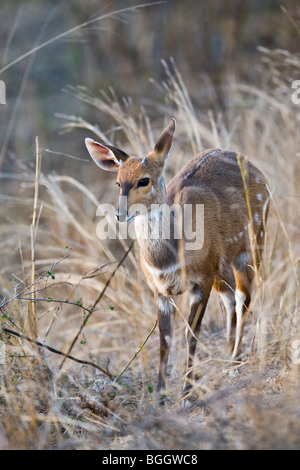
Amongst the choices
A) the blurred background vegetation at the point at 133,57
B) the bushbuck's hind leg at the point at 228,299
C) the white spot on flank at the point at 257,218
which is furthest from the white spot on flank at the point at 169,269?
the blurred background vegetation at the point at 133,57

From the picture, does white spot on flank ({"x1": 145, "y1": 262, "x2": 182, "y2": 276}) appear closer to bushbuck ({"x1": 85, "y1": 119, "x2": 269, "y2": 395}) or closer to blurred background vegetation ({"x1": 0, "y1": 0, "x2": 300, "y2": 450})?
bushbuck ({"x1": 85, "y1": 119, "x2": 269, "y2": 395})

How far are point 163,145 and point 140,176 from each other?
0.31m

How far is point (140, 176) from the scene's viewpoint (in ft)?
12.8

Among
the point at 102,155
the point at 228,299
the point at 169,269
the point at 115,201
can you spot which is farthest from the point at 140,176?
the point at 115,201

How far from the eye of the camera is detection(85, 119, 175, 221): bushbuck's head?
3.84 m

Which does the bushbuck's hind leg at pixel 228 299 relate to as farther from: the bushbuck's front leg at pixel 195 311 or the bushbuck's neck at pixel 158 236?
the bushbuck's neck at pixel 158 236

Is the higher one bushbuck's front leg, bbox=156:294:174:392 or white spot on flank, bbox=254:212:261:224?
white spot on flank, bbox=254:212:261:224

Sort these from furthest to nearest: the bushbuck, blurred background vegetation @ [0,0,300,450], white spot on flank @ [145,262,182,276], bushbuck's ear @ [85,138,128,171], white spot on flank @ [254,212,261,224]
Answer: white spot on flank @ [254,212,261,224], bushbuck's ear @ [85,138,128,171], white spot on flank @ [145,262,182,276], the bushbuck, blurred background vegetation @ [0,0,300,450]

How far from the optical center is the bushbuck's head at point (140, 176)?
3.84m

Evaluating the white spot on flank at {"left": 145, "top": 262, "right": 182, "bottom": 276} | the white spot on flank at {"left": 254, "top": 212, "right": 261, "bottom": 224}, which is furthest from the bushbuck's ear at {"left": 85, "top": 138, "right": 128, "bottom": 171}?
the white spot on flank at {"left": 254, "top": 212, "right": 261, "bottom": 224}

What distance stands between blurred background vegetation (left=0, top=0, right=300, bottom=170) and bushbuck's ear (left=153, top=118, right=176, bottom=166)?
21.6ft

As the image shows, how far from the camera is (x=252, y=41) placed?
36.5 feet

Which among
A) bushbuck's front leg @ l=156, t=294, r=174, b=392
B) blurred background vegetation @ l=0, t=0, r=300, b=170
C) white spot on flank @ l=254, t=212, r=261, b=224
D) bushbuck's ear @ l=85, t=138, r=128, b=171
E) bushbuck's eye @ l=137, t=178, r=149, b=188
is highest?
blurred background vegetation @ l=0, t=0, r=300, b=170
